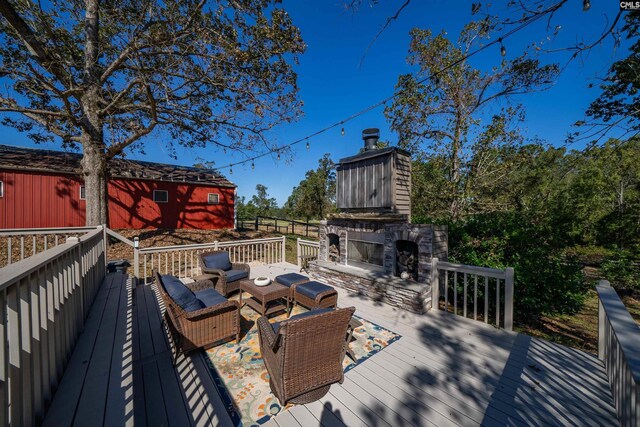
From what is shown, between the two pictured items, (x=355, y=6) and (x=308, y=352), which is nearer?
(x=308, y=352)

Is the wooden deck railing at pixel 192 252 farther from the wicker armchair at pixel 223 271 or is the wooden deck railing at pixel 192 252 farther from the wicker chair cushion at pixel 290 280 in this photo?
the wicker chair cushion at pixel 290 280

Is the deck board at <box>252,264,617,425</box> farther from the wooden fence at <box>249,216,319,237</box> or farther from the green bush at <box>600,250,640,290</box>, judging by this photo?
the wooden fence at <box>249,216,319,237</box>

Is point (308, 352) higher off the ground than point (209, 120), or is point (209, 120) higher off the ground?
point (209, 120)

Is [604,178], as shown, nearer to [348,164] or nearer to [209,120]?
[348,164]

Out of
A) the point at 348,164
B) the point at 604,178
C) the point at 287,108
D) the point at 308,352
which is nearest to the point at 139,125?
the point at 287,108

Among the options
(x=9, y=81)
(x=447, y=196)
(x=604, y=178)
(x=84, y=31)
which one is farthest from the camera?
(x=604, y=178)

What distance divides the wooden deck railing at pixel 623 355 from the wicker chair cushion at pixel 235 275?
4.70 metres

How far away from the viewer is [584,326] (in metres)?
4.53

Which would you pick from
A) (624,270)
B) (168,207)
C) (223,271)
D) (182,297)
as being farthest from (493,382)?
(168,207)

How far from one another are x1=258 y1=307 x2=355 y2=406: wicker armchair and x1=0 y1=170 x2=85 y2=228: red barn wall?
1354 centimetres

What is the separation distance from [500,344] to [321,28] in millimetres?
7520

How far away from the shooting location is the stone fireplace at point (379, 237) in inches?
165

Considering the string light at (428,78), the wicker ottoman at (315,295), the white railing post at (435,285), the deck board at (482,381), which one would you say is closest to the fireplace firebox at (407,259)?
the white railing post at (435,285)

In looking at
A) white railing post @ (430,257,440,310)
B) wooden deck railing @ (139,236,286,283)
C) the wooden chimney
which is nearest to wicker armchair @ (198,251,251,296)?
wooden deck railing @ (139,236,286,283)
